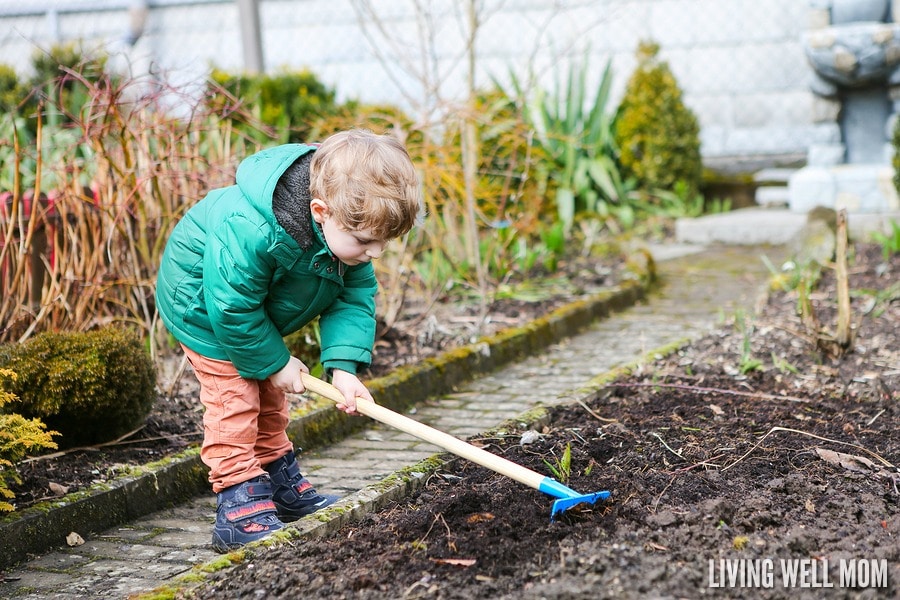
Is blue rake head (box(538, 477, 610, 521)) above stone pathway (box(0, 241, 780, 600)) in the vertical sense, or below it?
above

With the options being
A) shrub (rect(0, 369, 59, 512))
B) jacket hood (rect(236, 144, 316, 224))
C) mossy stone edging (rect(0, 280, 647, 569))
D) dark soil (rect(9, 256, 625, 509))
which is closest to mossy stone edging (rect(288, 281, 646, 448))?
mossy stone edging (rect(0, 280, 647, 569))

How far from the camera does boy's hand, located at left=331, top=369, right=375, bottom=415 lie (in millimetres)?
2883

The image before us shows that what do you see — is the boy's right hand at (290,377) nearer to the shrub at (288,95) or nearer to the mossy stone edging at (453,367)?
the mossy stone edging at (453,367)

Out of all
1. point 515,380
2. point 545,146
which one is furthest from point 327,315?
point 545,146

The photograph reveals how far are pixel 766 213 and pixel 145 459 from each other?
6472 millimetres

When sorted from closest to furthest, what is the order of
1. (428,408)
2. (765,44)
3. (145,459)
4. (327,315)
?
(327,315) < (145,459) < (428,408) < (765,44)

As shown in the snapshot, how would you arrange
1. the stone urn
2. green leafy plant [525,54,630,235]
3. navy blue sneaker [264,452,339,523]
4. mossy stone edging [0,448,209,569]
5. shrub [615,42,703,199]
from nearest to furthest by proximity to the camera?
mossy stone edging [0,448,209,569], navy blue sneaker [264,452,339,523], the stone urn, green leafy plant [525,54,630,235], shrub [615,42,703,199]

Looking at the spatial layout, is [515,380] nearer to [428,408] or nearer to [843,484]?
[428,408]

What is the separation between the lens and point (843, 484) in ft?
9.02

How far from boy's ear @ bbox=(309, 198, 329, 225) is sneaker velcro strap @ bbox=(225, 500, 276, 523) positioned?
855 millimetres

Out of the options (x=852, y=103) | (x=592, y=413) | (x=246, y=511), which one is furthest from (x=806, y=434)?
(x=852, y=103)

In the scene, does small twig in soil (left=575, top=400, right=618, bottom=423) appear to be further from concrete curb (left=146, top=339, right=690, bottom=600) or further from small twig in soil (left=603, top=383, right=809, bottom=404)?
small twig in soil (left=603, top=383, right=809, bottom=404)

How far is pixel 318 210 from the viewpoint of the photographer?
2.65m

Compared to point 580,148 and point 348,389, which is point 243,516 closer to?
point 348,389
